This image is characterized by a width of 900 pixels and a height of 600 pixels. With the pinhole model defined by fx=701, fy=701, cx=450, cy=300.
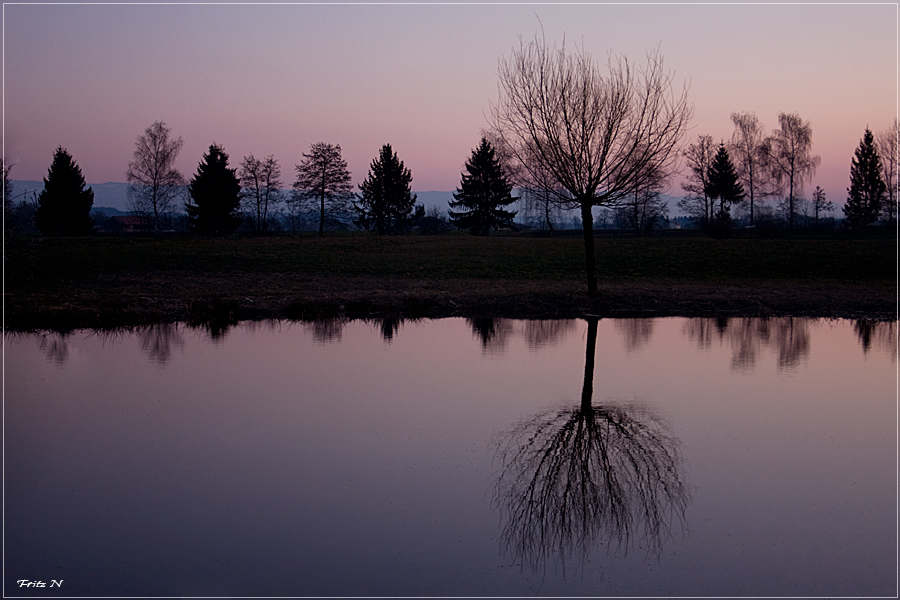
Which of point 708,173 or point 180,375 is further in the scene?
point 708,173

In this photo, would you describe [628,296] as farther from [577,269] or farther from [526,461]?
[526,461]

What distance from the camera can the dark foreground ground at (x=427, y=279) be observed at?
21.3 m

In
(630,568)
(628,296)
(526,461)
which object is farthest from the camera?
(628,296)

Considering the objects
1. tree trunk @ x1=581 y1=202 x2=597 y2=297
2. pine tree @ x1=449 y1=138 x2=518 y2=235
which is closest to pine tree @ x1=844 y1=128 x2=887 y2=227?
pine tree @ x1=449 y1=138 x2=518 y2=235

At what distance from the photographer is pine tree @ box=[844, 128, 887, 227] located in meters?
62.4

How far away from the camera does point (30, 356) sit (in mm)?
14016

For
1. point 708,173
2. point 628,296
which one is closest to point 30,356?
point 628,296

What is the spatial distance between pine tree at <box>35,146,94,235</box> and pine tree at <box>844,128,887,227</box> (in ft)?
219

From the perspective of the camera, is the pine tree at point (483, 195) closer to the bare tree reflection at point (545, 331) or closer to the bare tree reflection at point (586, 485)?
the bare tree reflection at point (545, 331)

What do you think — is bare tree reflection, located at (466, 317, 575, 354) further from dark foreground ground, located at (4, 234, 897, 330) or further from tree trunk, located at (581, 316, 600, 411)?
dark foreground ground, located at (4, 234, 897, 330)

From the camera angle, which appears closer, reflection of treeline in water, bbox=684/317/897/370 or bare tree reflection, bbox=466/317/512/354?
reflection of treeline in water, bbox=684/317/897/370

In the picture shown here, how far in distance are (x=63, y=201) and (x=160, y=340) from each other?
48624mm

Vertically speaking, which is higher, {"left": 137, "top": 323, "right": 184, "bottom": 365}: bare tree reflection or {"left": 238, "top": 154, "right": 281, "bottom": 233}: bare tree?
{"left": 238, "top": 154, "right": 281, "bottom": 233}: bare tree

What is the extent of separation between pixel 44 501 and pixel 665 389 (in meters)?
8.50
